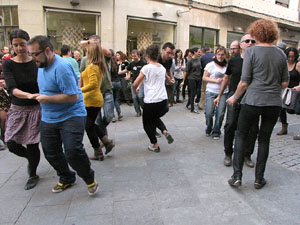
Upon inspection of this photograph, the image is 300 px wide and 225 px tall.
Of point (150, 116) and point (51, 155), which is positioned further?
point (150, 116)

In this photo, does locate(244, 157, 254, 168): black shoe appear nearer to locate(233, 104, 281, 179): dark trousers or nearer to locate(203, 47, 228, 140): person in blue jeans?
locate(233, 104, 281, 179): dark trousers

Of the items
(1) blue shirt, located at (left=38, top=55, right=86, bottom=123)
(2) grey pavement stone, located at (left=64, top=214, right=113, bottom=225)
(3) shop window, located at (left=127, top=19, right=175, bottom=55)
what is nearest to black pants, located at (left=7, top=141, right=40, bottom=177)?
(1) blue shirt, located at (left=38, top=55, right=86, bottom=123)

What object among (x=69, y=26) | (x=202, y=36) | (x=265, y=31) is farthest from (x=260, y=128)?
(x=202, y=36)

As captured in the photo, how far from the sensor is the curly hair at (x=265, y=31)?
3.01m

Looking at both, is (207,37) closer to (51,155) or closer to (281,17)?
(281,17)

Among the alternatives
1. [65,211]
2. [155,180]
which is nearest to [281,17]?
[155,180]

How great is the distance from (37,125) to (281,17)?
62.3 feet

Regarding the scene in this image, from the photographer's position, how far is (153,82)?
173 inches

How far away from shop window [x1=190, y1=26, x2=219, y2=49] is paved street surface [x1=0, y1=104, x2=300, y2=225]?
10801mm

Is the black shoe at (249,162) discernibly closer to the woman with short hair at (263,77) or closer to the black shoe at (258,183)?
the black shoe at (258,183)

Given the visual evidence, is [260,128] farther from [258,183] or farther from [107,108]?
[107,108]

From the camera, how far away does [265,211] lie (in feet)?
9.45

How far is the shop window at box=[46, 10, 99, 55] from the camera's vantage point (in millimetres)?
10453

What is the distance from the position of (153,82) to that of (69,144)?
6.28 ft
